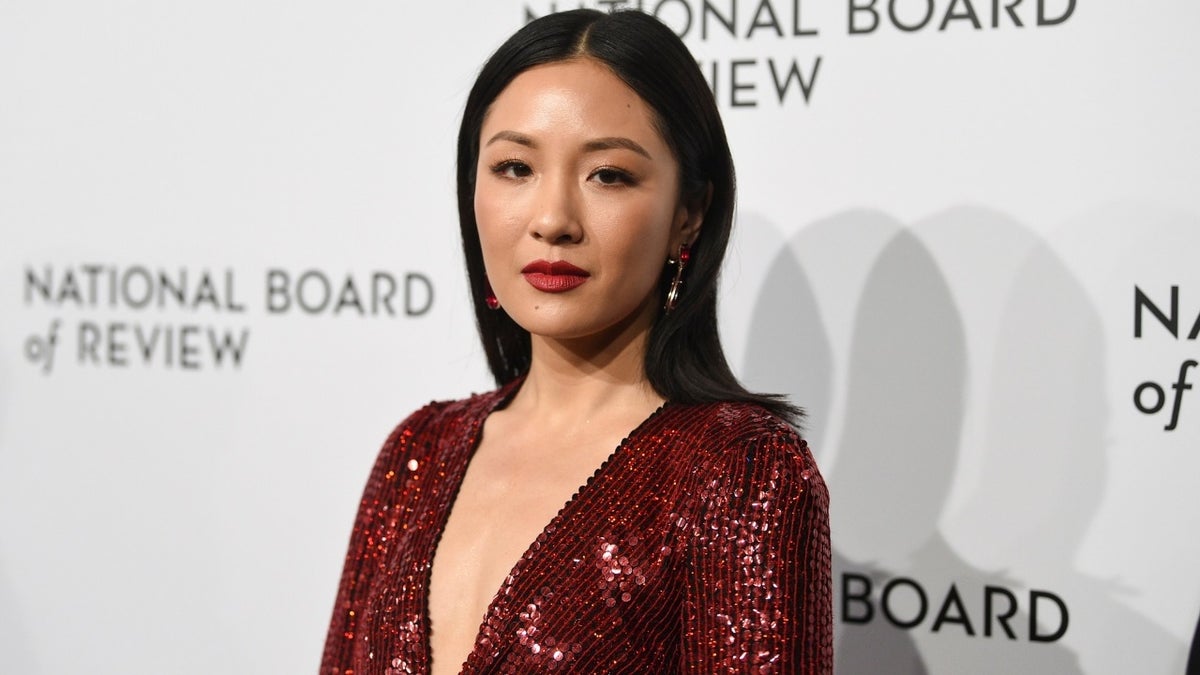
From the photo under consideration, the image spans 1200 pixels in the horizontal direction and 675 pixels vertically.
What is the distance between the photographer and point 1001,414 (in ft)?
5.91

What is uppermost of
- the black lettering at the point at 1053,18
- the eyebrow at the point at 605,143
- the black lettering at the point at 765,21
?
the black lettering at the point at 765,21

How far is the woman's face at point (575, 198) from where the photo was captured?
1370 mm

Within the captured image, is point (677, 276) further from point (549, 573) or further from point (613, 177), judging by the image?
point (549, 573)

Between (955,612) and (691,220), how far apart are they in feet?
2.30

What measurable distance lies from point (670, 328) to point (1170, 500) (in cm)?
71

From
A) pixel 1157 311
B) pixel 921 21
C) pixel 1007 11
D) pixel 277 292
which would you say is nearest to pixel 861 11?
pixel 921 21

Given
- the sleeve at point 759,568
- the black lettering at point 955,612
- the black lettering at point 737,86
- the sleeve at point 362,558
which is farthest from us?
the black lettering at point 737,86

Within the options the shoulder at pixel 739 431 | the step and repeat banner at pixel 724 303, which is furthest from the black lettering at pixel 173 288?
the shoulder at pixel 739 431

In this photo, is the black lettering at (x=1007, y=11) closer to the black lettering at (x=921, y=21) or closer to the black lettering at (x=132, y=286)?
the black lettering at (x=921, y=21)

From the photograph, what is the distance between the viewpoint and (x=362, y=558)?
5.16ft

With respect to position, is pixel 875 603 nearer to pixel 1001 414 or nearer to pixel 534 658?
pixel 1001 414

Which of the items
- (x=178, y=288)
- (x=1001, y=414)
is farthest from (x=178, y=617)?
(x=1001, y=414)

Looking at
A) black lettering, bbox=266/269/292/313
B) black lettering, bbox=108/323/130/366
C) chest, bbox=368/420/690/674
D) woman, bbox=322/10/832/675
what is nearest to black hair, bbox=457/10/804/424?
woman, bbox=322/10/832/675

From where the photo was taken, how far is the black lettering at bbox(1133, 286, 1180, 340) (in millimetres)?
1729
